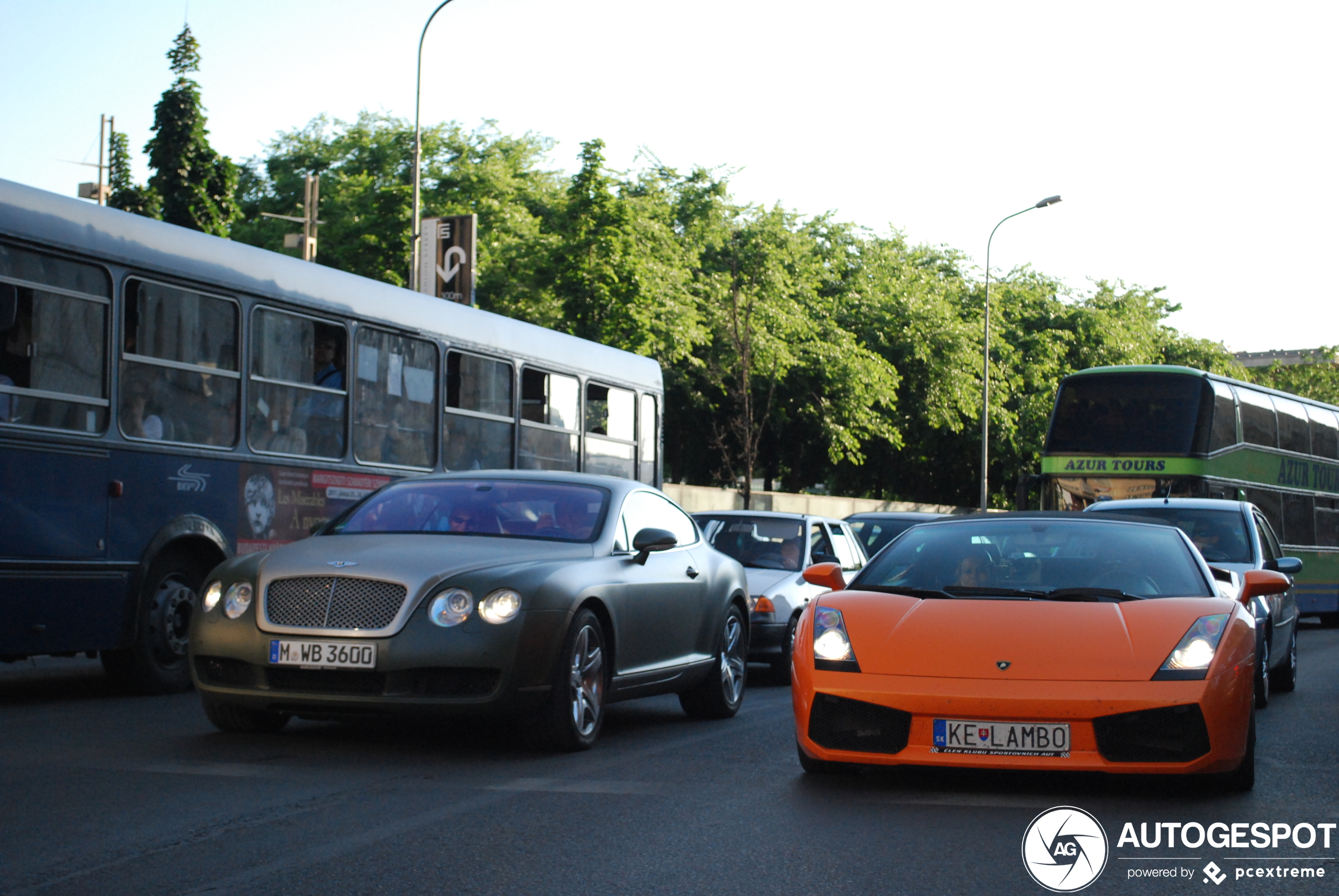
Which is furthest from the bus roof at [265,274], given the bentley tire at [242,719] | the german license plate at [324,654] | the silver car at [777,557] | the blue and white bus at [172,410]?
the german license plate at [324,654]

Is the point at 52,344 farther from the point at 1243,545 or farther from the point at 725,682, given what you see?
the point at 1243,545

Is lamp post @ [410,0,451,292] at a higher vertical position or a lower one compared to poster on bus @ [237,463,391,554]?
higher

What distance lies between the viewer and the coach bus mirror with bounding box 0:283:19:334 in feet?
31.0

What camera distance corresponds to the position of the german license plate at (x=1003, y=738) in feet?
21.0

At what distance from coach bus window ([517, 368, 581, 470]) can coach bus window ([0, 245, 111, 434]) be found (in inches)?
200

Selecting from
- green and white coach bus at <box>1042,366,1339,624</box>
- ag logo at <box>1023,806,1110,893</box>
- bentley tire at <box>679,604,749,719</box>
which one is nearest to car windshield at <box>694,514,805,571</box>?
bentley tire at <box>679,604,749,719</box>

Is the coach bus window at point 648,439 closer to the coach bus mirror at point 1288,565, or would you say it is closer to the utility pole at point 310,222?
the coach bus mirror at point 1288,565

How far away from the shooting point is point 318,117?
56906 mm

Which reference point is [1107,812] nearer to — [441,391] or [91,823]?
[91,823]

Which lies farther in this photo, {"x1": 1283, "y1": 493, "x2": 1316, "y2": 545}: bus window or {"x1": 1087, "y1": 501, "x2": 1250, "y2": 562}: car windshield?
{"x1": 1283, "y1": 493, "x2": 1316, "y2": 545}: bus window

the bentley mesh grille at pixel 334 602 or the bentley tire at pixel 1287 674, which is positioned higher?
the bentley mesh grille at pixel 334 602

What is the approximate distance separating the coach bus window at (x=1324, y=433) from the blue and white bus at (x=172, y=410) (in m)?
20.0

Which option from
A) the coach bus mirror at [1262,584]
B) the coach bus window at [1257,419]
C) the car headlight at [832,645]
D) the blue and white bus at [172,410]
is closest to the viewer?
the car headlight at [832,645]

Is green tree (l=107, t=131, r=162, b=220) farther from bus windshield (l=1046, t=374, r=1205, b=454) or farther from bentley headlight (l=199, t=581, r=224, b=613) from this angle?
bentley headlight (l=199, t=581, r=224, b=613)
